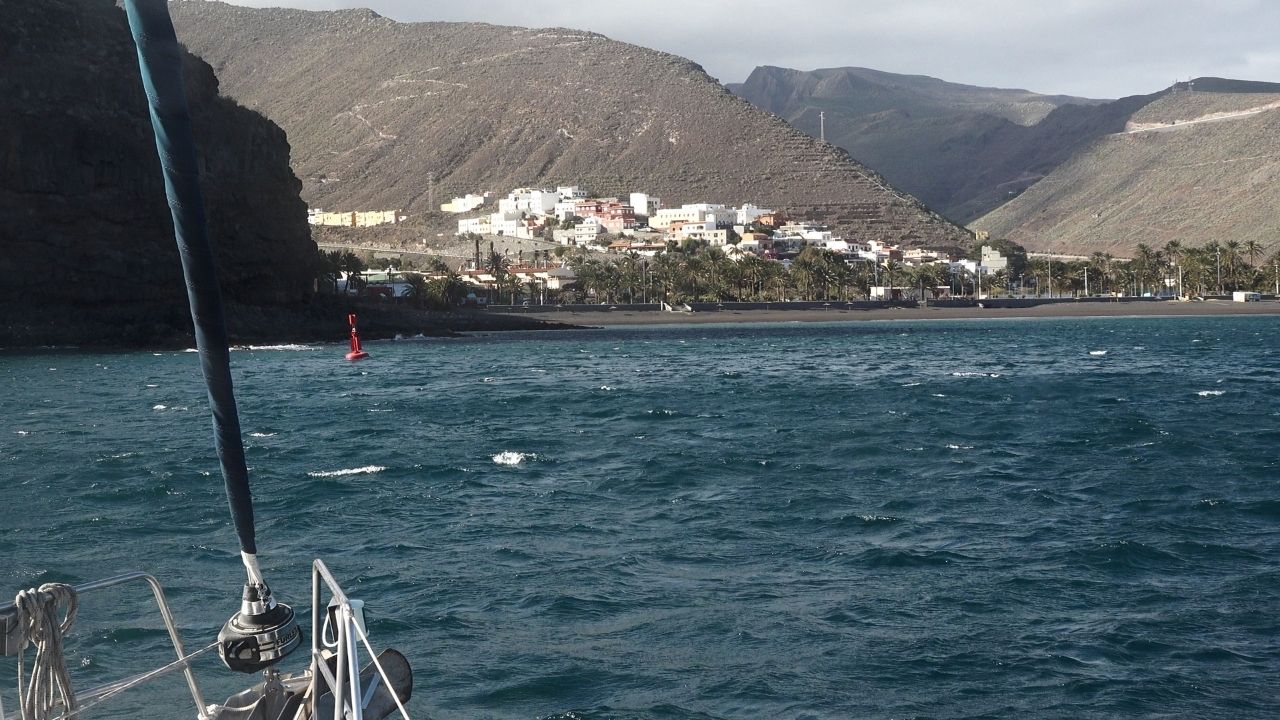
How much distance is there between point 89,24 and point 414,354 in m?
34.0

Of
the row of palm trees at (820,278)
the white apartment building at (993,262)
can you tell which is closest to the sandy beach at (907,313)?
the row of palm trees at (820,278)

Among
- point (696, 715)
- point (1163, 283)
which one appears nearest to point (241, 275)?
point (696, 715)

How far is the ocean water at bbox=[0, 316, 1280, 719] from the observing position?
1234 centimetres

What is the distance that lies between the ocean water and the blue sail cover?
6.53 metres

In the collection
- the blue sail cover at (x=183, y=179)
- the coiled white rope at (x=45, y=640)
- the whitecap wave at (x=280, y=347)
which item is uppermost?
the blue sail cover at (x=183, y=179)

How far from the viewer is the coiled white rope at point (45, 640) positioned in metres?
6.21

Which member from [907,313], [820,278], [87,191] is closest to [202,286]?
[87,191]

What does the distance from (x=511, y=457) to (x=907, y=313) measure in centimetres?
11275

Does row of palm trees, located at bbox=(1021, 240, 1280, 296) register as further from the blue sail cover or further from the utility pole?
the blue sail cover

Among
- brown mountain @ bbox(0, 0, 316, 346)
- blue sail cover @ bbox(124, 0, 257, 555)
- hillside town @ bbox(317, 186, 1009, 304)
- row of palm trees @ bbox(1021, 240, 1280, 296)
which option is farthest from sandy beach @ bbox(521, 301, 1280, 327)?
blue sail cover @ bbox(124, 0, 257, 555)

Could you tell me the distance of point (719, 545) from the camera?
60.2ft

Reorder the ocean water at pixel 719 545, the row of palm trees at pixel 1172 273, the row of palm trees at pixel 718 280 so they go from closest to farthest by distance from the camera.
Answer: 1. the ocean water at pixel 719 545
2. the row of palm trees at pixel 718 280
3. the row of palm trees at pixel 1172 273

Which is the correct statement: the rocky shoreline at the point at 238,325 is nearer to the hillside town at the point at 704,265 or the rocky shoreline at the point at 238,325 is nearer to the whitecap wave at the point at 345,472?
the hillside town at the point at 704,265

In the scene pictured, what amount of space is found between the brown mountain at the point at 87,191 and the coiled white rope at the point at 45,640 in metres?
78.1
